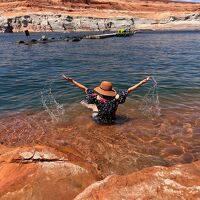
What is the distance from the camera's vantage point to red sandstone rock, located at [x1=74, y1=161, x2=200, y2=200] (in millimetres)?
4438

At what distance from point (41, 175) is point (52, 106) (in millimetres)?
7368

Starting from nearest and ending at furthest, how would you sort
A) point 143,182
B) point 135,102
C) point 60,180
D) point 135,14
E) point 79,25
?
point 143,182 → point 60,180 → point 135,102 → point 79,25 → point 135,14

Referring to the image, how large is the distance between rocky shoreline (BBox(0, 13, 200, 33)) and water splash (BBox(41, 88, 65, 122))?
6532 cm

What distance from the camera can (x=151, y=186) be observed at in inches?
183

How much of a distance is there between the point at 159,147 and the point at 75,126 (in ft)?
9.66

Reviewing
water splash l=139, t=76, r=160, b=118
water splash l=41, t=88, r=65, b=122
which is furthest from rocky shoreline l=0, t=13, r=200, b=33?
water splash l=139, t=76, r=160, b=118

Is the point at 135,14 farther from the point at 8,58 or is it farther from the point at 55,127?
the point at 55,127

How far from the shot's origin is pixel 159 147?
8.53 metres

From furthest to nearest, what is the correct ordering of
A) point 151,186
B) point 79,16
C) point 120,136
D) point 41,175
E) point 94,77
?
point 79,16 < point 94,77 < point 120,136 < point 41,175 < point 151,186

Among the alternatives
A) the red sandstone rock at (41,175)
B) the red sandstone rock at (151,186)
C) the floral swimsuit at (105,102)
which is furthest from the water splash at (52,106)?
the red sandstone rock at (151,186)

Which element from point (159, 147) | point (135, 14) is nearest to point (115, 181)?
point (159, 147)

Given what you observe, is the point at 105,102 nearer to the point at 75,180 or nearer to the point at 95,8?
the point at 75,180

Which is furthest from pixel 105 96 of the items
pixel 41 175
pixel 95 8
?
pixel 95 8

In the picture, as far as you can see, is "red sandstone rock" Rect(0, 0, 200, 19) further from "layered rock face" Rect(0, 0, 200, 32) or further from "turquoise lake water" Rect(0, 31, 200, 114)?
"turquoise lake water" Rect(0, 31, 200, 114)
